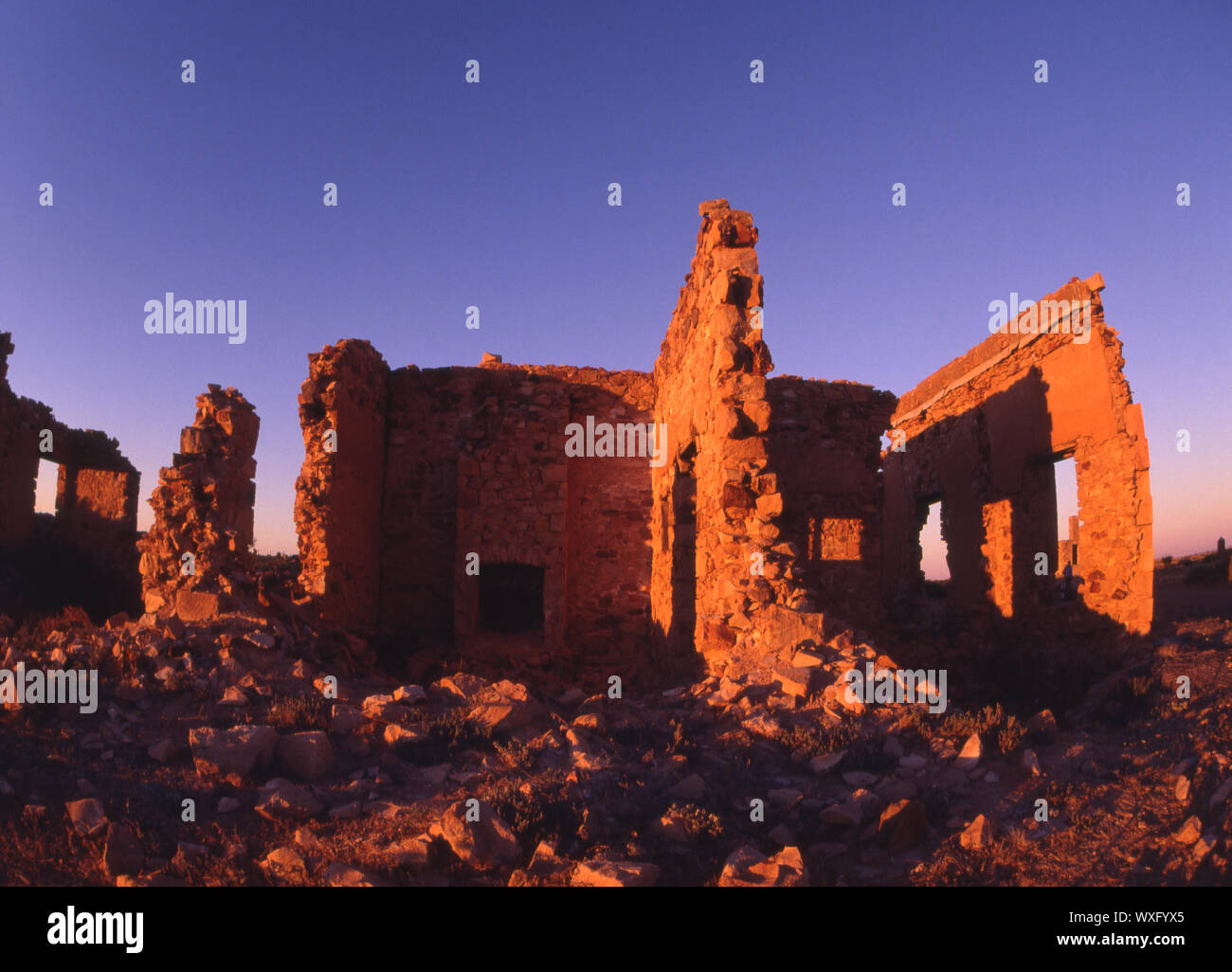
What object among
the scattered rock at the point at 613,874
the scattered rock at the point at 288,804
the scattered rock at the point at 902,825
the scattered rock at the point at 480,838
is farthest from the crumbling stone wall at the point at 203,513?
the scattered rock at the point at 902,825

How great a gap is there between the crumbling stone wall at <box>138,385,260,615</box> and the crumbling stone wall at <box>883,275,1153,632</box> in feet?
33.3

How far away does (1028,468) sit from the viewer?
33.0 ft

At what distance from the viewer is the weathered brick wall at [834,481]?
1103cm

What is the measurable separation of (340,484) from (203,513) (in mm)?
2020

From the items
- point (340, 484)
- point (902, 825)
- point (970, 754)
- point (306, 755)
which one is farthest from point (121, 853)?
point (340, 484)

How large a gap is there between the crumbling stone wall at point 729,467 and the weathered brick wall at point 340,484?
437 cm

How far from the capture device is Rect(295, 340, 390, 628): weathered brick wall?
28.4 feet

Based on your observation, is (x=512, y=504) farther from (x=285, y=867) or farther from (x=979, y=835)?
(x=979, y=835)

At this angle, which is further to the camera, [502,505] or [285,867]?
[502,505]

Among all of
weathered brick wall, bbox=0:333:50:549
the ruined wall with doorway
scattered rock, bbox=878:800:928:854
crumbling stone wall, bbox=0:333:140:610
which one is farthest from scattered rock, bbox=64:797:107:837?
weathered brick wall, bbox=0:333:50:549

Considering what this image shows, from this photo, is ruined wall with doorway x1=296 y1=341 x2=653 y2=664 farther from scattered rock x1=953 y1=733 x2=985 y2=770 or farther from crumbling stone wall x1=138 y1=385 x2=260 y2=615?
scattered rock x1=953 y1=733 x2=985 y2=770

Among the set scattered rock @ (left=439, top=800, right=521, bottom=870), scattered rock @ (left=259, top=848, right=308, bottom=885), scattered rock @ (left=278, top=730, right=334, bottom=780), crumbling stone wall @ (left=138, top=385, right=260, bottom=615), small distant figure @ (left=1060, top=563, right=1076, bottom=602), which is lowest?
scattered rock @ (left=259, top=848, right=308, bottom=885)
